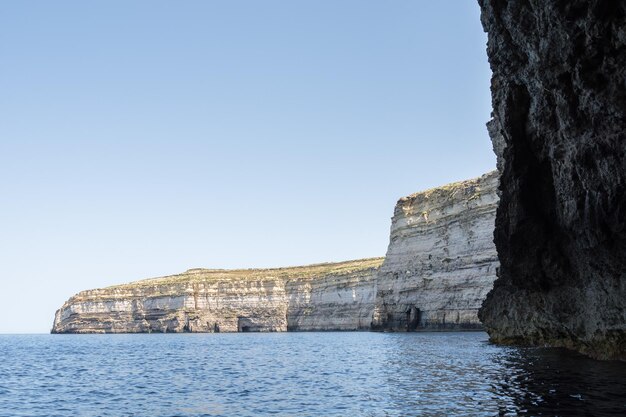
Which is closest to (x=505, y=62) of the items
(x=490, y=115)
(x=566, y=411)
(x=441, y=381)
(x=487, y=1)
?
(x=487, y=1)

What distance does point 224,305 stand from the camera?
14600cm

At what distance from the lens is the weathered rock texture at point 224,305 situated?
455ft

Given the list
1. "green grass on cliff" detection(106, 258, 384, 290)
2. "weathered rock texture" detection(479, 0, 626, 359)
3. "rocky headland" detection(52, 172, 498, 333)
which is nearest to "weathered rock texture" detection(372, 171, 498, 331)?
"rocky headland" detection(52, 172, 498, 333)

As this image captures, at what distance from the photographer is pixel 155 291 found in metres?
150

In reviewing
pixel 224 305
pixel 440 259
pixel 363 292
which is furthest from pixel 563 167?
pixel 224 305

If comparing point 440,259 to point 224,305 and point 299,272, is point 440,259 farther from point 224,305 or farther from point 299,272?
point 299,272

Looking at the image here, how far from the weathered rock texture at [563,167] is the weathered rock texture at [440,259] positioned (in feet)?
134

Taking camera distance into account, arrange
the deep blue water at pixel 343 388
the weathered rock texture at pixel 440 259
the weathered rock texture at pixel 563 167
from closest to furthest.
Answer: the deep blue water at pixel 343 388 → the weathered rock texture at pixel 563 167 → the weathered rock texture at pixel 440 259

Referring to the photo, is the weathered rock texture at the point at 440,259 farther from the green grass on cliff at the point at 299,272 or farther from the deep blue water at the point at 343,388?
the deep blue water at the point at 343,388

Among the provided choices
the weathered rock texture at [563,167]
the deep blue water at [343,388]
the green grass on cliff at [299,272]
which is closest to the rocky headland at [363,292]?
the green grass on cliff at [299,272]

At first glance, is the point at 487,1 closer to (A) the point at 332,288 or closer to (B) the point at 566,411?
(B) the point at 566,411

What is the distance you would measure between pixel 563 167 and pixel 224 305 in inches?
4909

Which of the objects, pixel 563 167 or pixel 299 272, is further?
pixel 299 272

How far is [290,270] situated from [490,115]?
119 metres
